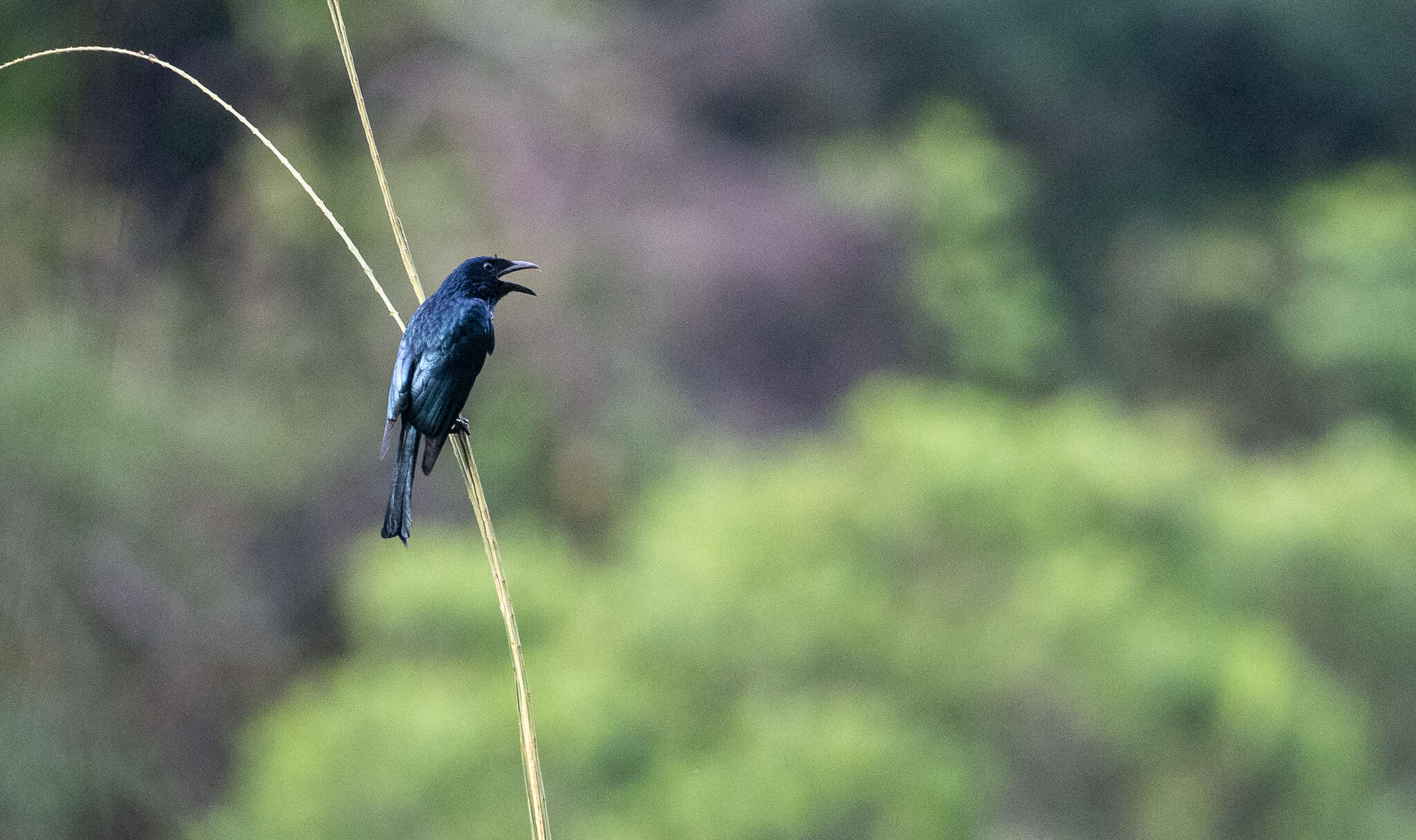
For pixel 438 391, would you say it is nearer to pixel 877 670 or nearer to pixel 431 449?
pixel 431 449

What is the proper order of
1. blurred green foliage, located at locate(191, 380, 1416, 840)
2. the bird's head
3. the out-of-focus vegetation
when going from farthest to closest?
blurred green foliage, located at locate(191, 380, 1416, 840) < the out-of-focus vegetation < the bird's head

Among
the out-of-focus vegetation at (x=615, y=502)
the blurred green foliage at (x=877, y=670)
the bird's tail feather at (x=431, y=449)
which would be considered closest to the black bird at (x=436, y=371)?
the bird's tail feather at (x=431, y=449)

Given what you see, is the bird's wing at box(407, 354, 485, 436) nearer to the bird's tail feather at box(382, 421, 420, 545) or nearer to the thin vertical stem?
the bird's tail feather at box(382, 421, 420, 545)

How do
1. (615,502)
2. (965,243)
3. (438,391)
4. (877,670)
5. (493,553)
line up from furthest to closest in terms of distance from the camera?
(965,243) < (615,502) < (877,670) < (438,391) < (493,553)

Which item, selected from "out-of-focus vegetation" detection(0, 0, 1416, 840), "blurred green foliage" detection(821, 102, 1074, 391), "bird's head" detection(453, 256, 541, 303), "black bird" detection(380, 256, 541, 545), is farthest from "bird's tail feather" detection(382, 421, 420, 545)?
"blurred green foliage" detection(821, 102, 1074, 391)

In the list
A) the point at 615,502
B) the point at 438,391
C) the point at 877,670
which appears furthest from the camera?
the point at 615,502

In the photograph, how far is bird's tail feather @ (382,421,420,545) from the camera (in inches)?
39.9

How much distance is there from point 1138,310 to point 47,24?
13.0 metres

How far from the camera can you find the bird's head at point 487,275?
4.41ft

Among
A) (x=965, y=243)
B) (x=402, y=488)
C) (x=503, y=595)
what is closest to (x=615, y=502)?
(x=965, y=243)

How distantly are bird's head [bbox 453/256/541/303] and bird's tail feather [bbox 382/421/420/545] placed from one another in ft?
0.60

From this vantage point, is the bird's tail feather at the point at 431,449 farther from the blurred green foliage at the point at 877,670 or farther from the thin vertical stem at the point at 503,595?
the blurred green foliage at the point at 877,670

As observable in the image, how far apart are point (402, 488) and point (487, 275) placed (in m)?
0.41

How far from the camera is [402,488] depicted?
1.06 m
